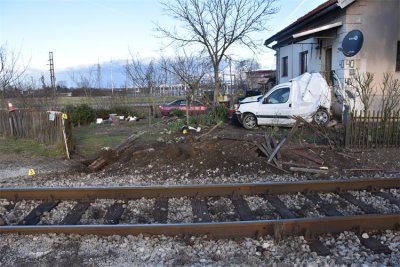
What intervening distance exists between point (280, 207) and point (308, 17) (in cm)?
1462

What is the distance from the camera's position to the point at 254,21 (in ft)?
95.6

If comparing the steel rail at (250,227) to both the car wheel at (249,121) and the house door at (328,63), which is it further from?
the house door at (328,63)

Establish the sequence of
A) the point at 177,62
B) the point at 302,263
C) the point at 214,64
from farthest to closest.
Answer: the point at 214,64 → the point at 177,62 → the point at 302,263

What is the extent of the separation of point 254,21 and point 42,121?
68.0 ft

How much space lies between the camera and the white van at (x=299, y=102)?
13.9 meters

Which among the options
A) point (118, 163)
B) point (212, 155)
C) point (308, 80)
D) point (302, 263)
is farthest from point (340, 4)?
point (302, 263)

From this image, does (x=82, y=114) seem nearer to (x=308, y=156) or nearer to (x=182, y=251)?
(x=308, y=156)

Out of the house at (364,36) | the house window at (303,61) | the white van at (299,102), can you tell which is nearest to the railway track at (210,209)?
the white van at (299,102)

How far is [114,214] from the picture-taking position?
556 centimetres

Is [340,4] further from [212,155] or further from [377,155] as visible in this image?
[212,155]

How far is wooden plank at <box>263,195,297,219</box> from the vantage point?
542cm

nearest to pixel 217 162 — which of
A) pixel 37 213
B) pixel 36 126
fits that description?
pixel 37 213

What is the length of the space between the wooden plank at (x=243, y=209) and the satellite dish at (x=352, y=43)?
35.1 feet

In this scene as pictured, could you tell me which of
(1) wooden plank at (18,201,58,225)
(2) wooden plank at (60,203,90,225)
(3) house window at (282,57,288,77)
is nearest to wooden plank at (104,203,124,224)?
(2) wooden plank at (60,203,90,225)
